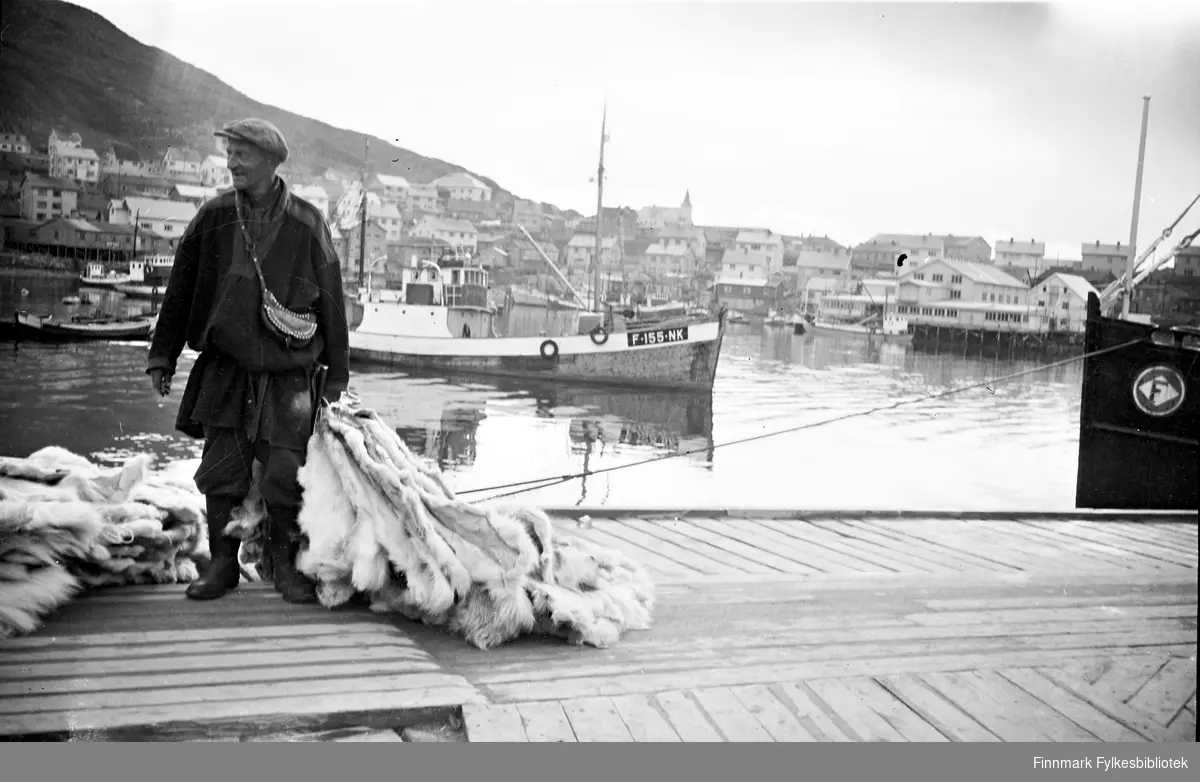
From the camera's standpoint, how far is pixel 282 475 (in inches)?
98.9

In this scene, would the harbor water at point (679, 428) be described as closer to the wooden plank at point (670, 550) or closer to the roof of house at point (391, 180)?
the wooden plank at point (670, 550)

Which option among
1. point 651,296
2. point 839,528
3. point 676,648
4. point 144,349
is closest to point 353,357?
point 144,349

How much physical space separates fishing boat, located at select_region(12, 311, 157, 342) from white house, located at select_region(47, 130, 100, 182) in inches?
24.0

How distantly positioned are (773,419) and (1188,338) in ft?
32.0

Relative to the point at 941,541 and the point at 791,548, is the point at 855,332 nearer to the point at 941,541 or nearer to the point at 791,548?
the point at 941,541

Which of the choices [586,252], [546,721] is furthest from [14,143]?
Result: [586,252]

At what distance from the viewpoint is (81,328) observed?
512cm

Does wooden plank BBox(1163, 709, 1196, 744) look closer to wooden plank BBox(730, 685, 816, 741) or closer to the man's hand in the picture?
wooden plank BBox(730, 685, 816, 741)

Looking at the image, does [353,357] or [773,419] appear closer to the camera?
[353,357]

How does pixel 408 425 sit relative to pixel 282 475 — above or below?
below

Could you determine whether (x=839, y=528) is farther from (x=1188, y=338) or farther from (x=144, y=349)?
(x=144, y=349)

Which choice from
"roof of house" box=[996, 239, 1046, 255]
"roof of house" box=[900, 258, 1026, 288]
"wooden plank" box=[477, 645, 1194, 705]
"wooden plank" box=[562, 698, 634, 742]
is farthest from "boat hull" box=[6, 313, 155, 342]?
"roof of house" box=[900, 258, 1026, 288]

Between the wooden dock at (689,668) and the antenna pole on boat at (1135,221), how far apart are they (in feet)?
5.44
